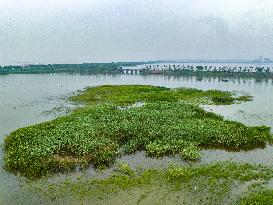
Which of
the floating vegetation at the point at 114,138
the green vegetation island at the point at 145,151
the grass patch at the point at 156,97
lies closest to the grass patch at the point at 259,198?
the green vegetation island at the point at 145,151

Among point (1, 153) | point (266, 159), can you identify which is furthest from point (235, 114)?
point (1, 153)

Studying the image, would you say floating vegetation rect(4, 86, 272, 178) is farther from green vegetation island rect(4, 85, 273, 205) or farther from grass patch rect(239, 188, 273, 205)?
grass patch rect(239, 188, 273, 205)

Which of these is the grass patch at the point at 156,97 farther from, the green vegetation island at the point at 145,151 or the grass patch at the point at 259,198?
the grass patch at the point at 259,198

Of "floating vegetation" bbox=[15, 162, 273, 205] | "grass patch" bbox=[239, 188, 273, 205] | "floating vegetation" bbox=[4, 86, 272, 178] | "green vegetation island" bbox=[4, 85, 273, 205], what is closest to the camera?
"grass patch" bbox=[239, 188, 273, 205]

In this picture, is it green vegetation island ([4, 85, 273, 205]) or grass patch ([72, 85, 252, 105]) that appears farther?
grass patch ([72, 85, 252, 105])

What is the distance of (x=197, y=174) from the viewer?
61.9 ft

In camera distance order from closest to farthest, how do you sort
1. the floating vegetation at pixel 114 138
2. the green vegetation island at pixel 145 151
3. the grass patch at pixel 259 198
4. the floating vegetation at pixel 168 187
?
1. the grass patch at pixel 259 198
2. the floating vegetation at pixel 168 187
3. the green vegetation island at pixel 145 151
4. the floating vegetation at pixel 114 138

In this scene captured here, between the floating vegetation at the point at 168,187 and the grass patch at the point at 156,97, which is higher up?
the grass patch at the point at 156,97

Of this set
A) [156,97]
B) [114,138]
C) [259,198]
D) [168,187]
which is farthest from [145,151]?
[156,97]

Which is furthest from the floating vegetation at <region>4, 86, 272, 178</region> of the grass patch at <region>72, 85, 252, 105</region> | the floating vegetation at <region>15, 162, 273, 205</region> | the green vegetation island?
the grass patch at <region>72, 85, 252, 105</region>

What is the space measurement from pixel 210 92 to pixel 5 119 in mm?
31886

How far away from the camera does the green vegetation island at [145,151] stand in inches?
646

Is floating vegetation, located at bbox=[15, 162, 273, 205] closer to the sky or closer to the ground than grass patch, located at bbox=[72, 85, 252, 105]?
closer to the ground

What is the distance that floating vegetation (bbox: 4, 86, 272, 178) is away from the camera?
20381mm
